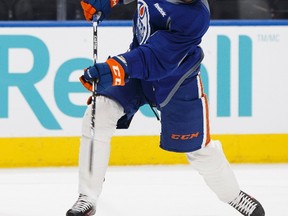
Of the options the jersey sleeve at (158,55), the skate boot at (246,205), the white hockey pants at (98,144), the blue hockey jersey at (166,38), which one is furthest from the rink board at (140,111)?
the jersey sleeve at (158,55)

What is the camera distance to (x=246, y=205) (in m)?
2.82

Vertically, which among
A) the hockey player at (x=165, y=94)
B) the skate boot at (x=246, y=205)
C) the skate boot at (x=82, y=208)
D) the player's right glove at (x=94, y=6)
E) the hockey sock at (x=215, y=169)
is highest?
the player's right glove at (x=94, y=6)

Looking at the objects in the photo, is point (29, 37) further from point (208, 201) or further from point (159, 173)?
point (208, 201)

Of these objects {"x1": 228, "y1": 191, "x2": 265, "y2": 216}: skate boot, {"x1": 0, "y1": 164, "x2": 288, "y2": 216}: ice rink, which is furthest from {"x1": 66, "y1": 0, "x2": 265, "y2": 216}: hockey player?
{"x1": 0, "y1": 164, "x2": 288, "y2": 216}: ice rink

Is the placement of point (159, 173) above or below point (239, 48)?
below

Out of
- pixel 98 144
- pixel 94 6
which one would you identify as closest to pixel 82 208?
pixel 98 144

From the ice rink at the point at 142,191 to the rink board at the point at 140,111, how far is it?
10 cm

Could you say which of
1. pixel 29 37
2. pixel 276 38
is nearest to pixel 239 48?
pixel 276 38

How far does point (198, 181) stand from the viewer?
365cm

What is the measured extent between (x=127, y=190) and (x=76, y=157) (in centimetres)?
66

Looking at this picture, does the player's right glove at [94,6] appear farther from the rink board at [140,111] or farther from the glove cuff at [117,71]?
the rink board at [140,111]

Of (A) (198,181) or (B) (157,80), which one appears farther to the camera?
(A) (198,181)

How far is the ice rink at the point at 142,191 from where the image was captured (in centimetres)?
305

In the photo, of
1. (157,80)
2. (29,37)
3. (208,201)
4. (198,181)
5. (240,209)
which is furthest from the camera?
(29,37)
